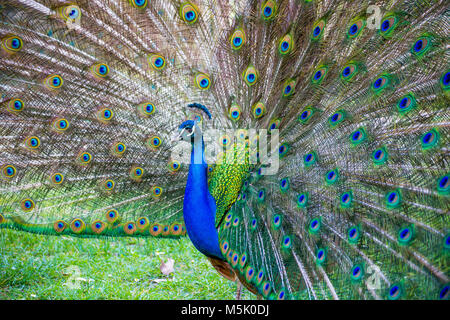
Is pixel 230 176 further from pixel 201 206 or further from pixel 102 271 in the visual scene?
pixel 102 271

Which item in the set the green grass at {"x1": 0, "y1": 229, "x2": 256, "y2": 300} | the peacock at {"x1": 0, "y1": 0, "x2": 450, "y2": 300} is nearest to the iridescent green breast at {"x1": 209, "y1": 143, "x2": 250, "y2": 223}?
the peacock at {"x1": 0, "y1": 0, "x2": 450, "y2": 300}

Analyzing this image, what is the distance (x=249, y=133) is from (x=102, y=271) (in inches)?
68.5

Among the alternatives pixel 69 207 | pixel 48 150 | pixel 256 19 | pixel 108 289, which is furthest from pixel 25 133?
pixel 256 19

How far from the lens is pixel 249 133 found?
2.12 m

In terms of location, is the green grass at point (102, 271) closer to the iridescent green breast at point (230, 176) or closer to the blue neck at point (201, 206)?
the blue neck at point (201, 206)

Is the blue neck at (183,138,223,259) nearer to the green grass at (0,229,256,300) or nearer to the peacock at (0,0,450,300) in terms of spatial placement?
the peacock at (0,0,450,300)

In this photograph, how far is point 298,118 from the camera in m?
1.93

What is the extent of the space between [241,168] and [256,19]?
82 centimetres

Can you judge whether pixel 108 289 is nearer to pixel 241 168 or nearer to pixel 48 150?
pixel 48 150

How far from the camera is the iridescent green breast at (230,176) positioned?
2090 mm

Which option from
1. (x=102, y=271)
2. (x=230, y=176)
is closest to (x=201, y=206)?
(x=230, y=176)

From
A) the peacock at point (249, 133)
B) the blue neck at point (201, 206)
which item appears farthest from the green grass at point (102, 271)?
the blue neck at point (201, 206)
